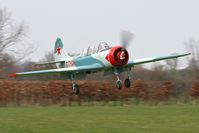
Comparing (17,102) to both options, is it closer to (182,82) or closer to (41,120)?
(182,82)

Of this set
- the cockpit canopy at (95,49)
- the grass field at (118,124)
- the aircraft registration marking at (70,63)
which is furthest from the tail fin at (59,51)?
the grass field at (118,124)

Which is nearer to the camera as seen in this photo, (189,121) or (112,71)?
(189,121)

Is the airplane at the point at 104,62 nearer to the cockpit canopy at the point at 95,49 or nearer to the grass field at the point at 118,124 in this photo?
the cockpit canopy at the point at 95,49

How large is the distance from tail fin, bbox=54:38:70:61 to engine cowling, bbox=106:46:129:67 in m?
8.07

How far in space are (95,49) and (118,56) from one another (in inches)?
93.1

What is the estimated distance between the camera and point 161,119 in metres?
22.9

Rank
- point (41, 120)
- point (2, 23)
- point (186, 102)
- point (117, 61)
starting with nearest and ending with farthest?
1. point (41, 120)
2. point (117, 61)
3. point (186, 102)
4. point (2, 23)

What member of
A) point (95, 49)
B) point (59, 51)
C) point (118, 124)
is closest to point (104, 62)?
point (95, 49)

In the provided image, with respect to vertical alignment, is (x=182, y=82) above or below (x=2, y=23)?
Answer: below

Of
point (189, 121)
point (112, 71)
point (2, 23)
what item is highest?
point (2, 23)

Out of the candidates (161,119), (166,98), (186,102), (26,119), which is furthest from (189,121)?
(166,98)

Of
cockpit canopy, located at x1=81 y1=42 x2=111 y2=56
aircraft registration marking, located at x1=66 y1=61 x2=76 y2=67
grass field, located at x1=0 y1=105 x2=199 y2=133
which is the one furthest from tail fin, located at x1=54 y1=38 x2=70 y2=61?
grass field, located at x1=0 y1=105 x2=199 y2=133

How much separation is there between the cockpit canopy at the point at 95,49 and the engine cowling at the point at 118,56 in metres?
1.19

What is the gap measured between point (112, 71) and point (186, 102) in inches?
453
